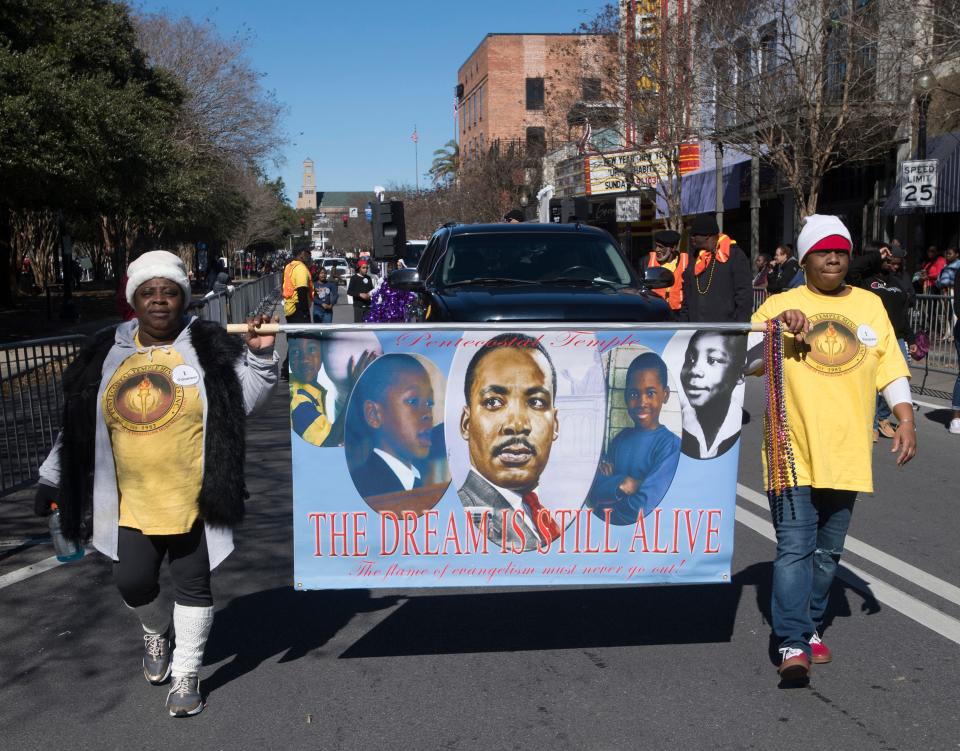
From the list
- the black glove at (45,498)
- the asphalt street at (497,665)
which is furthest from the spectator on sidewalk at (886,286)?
the black glove at (45,498)

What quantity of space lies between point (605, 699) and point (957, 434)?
775 cm

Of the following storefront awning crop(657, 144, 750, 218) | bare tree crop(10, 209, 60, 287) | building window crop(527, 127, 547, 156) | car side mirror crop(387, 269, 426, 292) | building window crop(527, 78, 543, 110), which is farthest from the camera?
building window crop(527, 78, 543, 110)

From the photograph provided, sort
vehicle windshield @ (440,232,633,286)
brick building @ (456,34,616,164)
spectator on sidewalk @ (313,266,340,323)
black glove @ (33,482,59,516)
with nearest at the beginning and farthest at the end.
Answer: black glove @ (33,482,59,516) < vehicle windshield @ (440,232,633,286) < spectator on sidewalk @ (313,266,340,323) < brick building @ (456,34,616,164)

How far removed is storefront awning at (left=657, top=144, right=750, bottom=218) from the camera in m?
29.8

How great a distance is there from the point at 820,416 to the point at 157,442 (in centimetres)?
258

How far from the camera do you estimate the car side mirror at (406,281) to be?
9.26 m

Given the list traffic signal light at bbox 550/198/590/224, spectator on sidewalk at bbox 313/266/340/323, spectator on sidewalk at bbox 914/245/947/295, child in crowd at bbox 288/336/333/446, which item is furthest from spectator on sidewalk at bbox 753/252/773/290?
child in crowd at bbox 288/336/333/446

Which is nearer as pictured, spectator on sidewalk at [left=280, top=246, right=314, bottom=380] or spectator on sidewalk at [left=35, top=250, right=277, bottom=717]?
spectator on sidewalk at [left=35, top=250, right=277, bottom=717]

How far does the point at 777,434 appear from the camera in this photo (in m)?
4.49

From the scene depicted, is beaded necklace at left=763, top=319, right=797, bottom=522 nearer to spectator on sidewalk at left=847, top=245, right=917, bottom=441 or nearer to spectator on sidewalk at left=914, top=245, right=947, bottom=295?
spectator on sidewalk at left=847, top=245, right=917, bottom=441

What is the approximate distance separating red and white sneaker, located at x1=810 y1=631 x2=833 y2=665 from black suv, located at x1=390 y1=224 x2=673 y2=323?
3.16 metres

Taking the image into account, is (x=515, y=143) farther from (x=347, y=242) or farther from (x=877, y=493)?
(x=347, y=242)

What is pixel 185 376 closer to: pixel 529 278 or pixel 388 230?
pixel 529 278

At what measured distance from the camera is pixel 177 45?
42.3 meters
